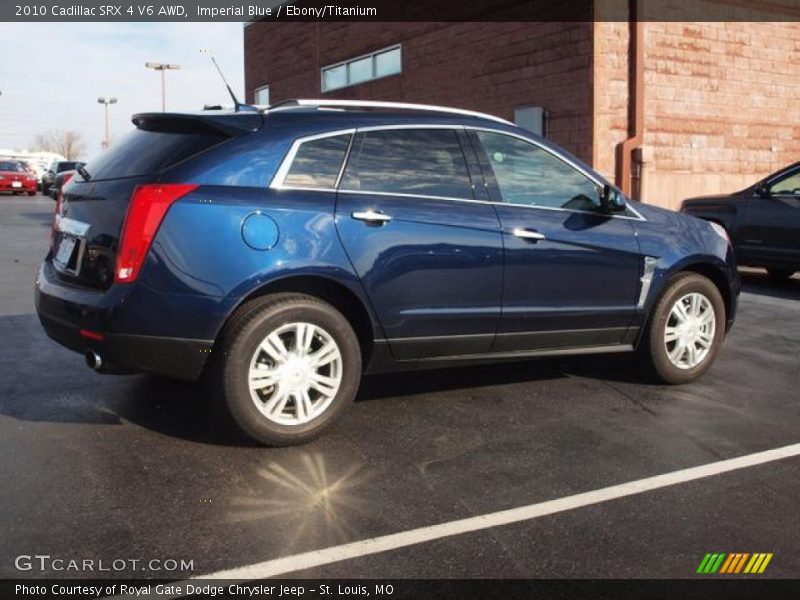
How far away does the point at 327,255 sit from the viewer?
3955 mm

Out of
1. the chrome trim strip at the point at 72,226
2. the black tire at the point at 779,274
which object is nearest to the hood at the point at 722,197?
the black tire at the point at 779,274

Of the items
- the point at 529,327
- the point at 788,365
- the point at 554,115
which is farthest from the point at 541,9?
the point at 529,327

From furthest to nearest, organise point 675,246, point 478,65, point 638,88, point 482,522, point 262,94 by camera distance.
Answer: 1. point 262,94
2. point 478,65
3. point 638,88
4. point 675,246
5. point 482,522

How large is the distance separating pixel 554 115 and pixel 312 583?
42.8 ft

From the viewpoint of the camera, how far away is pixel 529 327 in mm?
4699

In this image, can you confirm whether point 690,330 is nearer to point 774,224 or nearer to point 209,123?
point 209,123

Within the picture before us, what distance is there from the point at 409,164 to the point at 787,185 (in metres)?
7.51

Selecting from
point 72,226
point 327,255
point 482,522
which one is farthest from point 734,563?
point 72,226

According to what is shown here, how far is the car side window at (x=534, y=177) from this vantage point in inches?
183

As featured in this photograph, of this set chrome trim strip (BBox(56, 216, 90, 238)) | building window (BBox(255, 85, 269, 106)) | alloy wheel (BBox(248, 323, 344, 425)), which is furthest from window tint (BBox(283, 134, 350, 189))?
building window (BBox(255, 85, 269, 106))

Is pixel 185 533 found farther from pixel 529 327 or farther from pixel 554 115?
pixel 554 115

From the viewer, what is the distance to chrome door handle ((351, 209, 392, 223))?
4.07 meters

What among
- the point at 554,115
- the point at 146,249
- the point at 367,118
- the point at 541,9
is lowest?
the point at 146,249

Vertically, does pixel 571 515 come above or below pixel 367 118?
below
